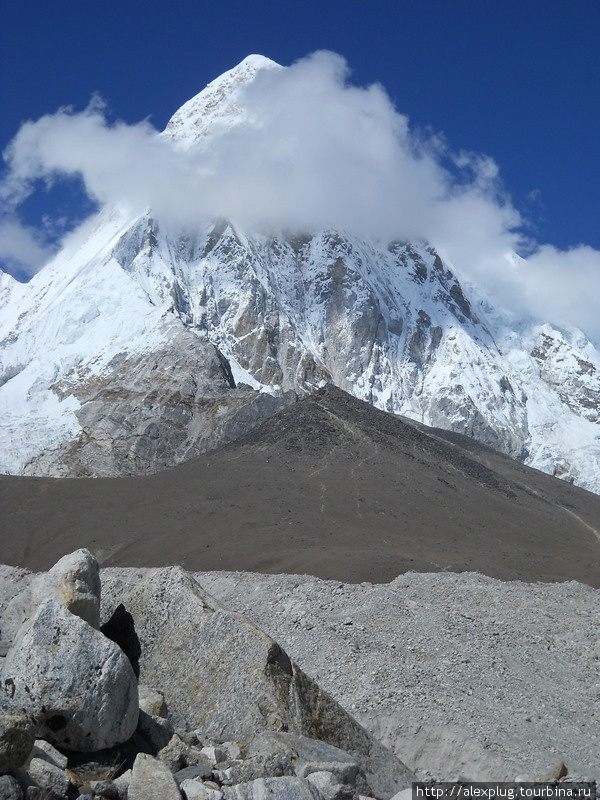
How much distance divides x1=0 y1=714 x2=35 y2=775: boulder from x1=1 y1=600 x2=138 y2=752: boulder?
1.21 meters

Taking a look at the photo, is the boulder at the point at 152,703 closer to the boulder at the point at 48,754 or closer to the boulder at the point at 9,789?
the boulder at the point at 48,754

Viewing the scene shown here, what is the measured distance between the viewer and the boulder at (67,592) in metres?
10.6

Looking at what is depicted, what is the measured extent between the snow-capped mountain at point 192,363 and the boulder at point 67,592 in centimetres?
10640

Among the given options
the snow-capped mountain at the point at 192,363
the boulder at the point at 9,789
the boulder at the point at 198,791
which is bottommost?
the boulder at the point at 9,789

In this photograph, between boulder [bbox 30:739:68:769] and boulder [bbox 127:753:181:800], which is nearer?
boulder [bbox 127:753:181:800]

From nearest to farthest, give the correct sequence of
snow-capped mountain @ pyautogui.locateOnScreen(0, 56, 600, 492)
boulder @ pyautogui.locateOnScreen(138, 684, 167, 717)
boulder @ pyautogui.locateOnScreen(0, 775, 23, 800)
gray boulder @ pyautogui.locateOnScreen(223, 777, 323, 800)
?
boulder @ pyautogui.locateOnScreen(0, 775, 23, 800), gray boulder @ pyautogui.locateOnScreen(223, 777, 323, 800), boulder @ pyautogui.locateOnScreen(138, 684, 167, 717), snow-capped mountain @ pyautogui.locateOnScreen(0, 56, 600, 492)

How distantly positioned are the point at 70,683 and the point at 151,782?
1.42 m

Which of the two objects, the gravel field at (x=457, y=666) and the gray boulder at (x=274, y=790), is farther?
the gravel field at (x=457, y=666)

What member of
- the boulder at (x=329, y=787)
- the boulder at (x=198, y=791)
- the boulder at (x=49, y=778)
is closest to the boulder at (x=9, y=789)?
the boulder at (x=49, y=778)

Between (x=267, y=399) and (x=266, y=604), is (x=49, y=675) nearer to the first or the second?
(x=266, y=604)

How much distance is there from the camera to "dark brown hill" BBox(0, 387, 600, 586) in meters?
54.5

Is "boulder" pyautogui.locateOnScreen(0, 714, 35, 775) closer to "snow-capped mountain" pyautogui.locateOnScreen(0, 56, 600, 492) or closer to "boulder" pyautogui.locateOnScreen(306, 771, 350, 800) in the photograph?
"boulder" pyautogui.locateOnScreen(306, 771, 350, 800)

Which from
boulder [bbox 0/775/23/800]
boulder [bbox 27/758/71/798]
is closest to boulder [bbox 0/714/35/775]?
boulder [bbox 0/775/23/800]

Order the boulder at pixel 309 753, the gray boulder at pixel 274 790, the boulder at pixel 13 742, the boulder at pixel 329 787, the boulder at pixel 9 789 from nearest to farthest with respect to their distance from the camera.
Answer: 1. the boulder at pixel 9 789
2. the boulder at pixel 13 742
3. the gray boulder at pixel 274 790
4. the boulder at pixel 329 787
5. the boulder at pixel 309 753
